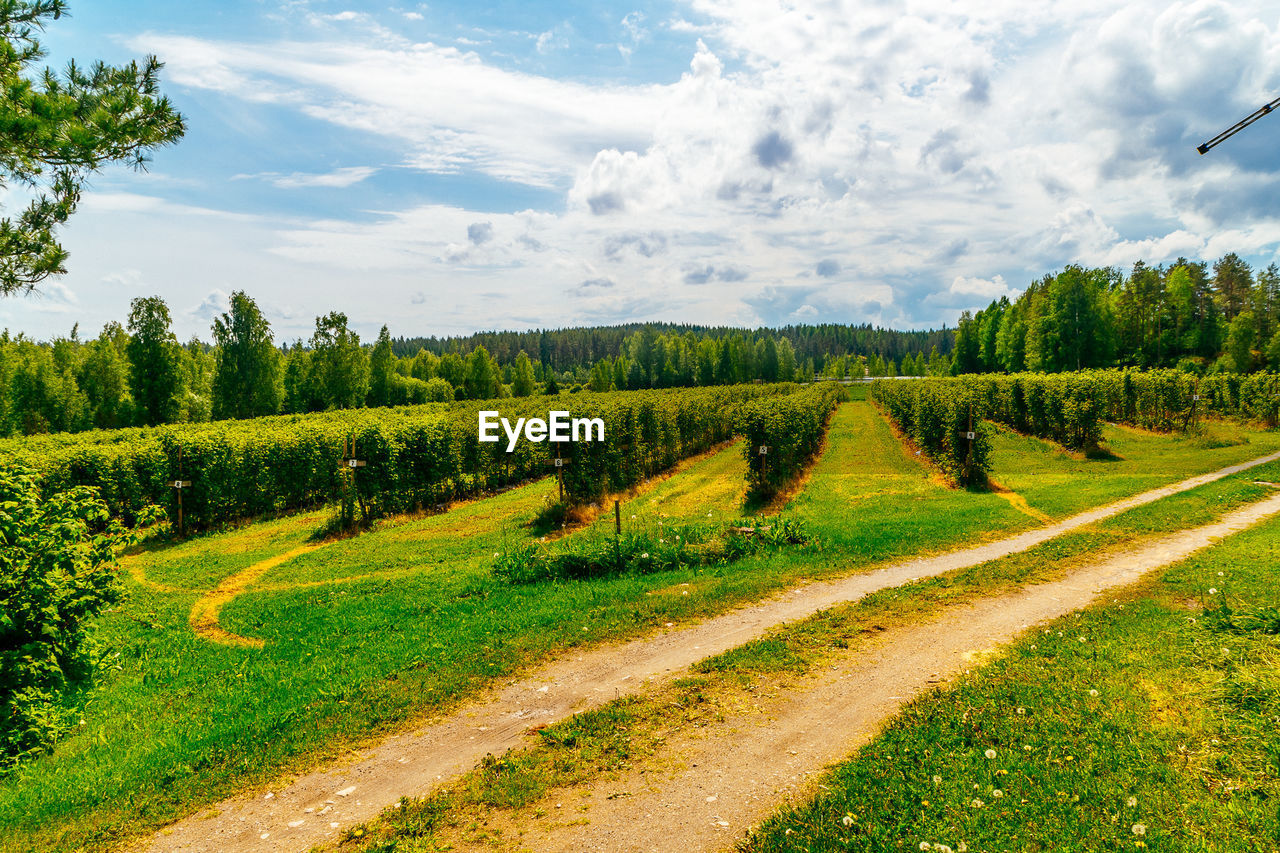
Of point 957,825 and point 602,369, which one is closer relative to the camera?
point 957,825

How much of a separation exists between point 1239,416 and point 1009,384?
15.8 metres

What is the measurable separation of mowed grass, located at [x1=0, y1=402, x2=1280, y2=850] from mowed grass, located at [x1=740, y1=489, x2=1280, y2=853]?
185 inches

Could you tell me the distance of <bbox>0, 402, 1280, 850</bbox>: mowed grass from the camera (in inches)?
244

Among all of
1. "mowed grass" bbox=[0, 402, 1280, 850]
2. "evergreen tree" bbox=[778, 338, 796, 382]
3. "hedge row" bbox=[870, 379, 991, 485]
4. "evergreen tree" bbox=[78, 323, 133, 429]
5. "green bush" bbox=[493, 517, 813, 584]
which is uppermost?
"evergreen tree" bbox=[778, 338, 796, 382]

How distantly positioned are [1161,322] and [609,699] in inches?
3916

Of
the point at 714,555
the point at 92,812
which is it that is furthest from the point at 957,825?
the point at 714,555

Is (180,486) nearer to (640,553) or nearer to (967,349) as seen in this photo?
(640,553)

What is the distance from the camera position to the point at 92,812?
18.6 ft

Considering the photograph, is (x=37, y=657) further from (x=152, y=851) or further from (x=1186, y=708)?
(x=1186, y=708)

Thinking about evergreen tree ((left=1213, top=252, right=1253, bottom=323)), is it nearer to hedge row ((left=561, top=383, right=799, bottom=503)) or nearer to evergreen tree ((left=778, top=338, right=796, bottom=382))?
evergreen tree ((left=778, top=338, right=796, bottom=382))

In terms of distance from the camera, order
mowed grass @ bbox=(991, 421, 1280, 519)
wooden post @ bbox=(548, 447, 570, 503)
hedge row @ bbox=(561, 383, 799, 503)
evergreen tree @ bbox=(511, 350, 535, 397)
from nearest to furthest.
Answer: mowed grass @ bbox=(991, 421, 1280, 519) < wooden post @ bbox=(548, 447, 570, 503) < hedge row @ bbox=(561, 383, 799, 503) < evergreen tree @ bbox=(511, 350, 535, 397)

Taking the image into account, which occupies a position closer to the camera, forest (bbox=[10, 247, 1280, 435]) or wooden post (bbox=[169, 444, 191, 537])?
wooden post (bbox=[169, 444, 191, 537])

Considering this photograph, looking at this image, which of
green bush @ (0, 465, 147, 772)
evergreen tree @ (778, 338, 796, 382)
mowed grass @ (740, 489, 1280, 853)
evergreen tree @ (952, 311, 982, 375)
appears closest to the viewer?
mowed grass @ (740, 489, 1280, 853)

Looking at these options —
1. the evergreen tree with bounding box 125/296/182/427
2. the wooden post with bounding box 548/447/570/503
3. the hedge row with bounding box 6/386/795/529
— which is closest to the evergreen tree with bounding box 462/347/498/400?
the evergreen tree with bounding box 125/296/182/427
